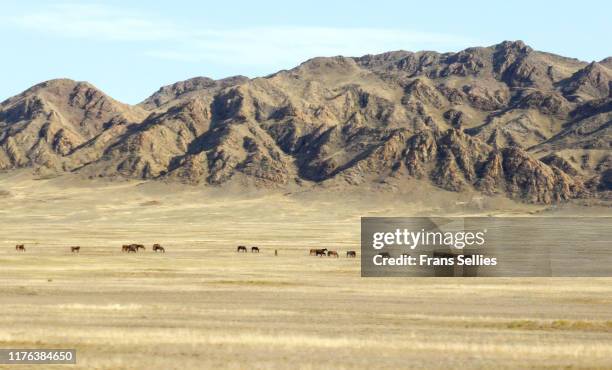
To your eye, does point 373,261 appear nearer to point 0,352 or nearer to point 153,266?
point 153,266

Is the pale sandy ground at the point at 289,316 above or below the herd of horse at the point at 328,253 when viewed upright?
above

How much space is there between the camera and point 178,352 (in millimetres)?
25641

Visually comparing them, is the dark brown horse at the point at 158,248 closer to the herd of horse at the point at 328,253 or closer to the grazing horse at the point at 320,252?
the herd of horse at the point at 328,253

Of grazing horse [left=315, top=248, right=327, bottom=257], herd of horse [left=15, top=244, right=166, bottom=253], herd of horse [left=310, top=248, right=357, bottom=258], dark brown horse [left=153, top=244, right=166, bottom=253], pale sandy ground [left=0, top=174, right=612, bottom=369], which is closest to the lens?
pale sandy ground [left=0, top=174, right=612, bottom=369]

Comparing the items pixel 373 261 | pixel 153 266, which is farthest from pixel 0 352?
pixel 373 261

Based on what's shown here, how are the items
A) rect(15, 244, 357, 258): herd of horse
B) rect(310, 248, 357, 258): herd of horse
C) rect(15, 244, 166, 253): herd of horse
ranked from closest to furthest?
rect(310, 248, 357, 258): herd of horse, rect(15, 244, 357, 258): herd of horse, rect(15, 244, 166, 253): herd of horse

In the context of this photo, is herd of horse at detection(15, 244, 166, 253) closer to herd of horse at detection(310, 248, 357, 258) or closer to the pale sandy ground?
the pale sandy ground

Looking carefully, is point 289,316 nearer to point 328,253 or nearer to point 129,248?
point 328,253

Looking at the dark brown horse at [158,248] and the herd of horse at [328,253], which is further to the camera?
the dark brown horse at [158,248]

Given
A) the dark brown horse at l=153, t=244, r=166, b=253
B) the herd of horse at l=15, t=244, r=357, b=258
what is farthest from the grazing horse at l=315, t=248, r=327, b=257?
the dark brown horse at l=153, t=244, r=166, b=253

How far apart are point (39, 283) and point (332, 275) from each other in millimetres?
18370

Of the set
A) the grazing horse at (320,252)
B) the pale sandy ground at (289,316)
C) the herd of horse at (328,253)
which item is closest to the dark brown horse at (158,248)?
the pale sandy ground at (289,316)

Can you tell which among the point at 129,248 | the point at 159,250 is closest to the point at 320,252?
the point at 159,250

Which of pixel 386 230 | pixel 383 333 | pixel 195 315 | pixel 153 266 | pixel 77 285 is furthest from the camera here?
pixel 153 266
